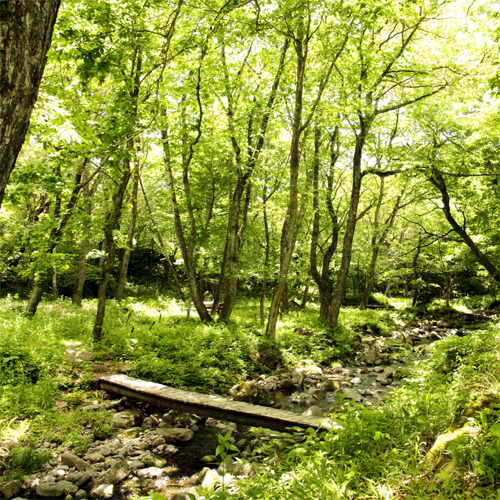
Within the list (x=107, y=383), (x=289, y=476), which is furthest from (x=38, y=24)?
(x=107, y=383)

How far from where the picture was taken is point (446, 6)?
475 inches

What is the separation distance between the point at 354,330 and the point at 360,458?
12.4m

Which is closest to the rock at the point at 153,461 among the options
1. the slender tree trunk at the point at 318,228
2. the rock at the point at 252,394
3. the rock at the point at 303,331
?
the rock at the point at 252,394

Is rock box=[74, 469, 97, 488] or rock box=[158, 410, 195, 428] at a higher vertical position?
rock box=[74, 469, 97, 488]

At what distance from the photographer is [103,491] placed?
3873 millimetres

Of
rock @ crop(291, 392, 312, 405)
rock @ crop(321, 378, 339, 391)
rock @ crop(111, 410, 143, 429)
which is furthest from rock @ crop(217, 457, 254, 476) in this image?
rock @ crop(321, 378, 339, 391)

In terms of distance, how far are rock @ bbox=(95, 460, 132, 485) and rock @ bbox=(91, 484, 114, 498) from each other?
11cm

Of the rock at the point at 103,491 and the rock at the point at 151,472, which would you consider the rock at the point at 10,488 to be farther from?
the rock at the point at 151,472

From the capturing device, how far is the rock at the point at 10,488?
3.66 metres

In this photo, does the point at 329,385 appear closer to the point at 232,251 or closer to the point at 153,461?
the point at 153,461

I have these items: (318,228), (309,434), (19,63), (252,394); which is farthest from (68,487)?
(318,228)

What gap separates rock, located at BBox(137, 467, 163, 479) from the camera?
14.1ft

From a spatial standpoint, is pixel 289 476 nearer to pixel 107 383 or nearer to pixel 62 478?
pixel 62 478

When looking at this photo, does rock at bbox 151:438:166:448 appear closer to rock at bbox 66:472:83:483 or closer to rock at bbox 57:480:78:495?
rock at bbox 66:472:83:483
